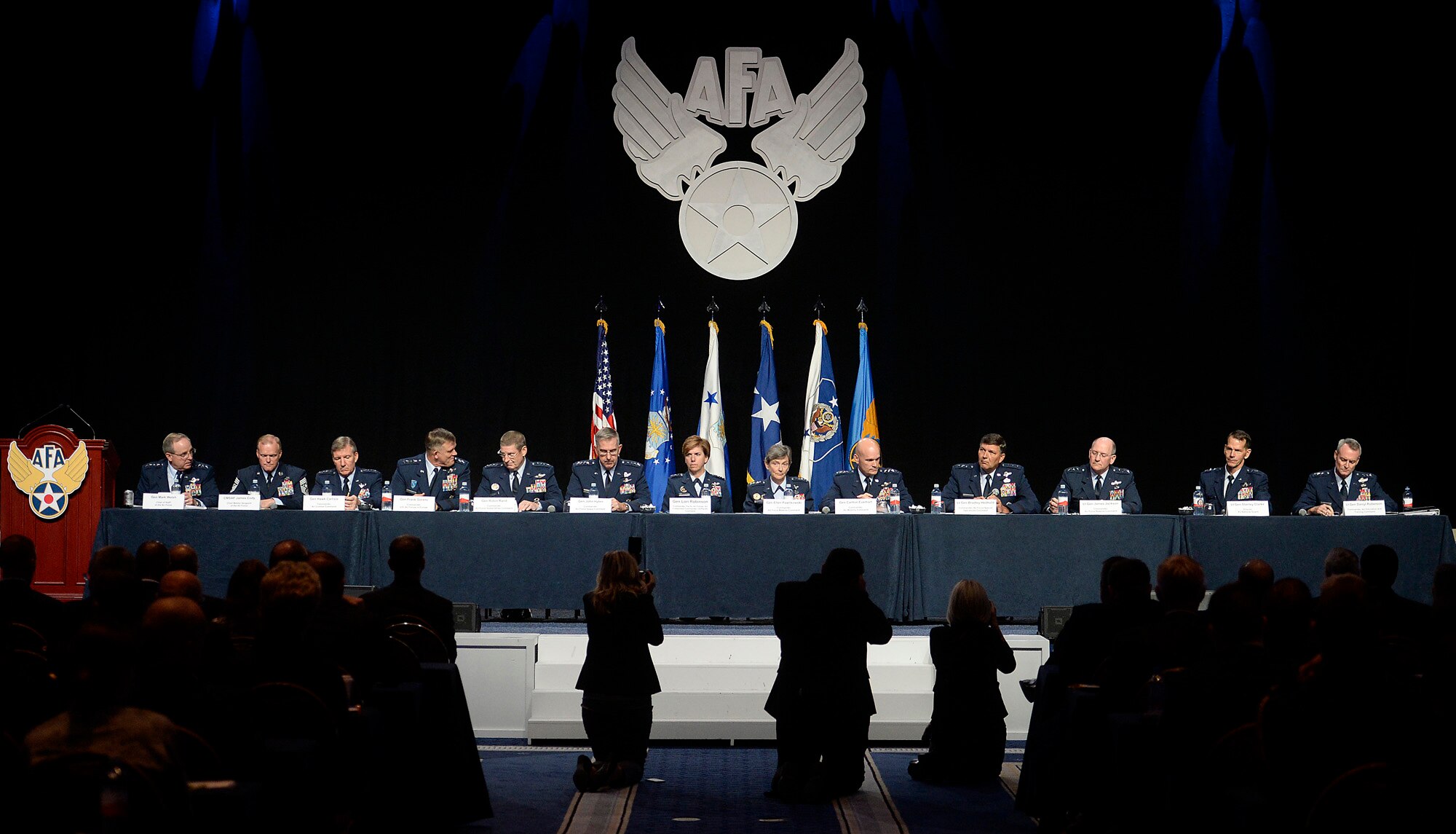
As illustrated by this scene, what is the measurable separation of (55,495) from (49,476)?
14cm

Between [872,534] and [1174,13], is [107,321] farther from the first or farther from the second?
[1174,13]

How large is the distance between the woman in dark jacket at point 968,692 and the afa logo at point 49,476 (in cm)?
614

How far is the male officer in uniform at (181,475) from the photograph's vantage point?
8203mm

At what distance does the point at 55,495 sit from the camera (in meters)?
8.48

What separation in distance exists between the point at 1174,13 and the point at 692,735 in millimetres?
7798

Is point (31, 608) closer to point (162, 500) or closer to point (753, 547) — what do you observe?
point (162, 500)

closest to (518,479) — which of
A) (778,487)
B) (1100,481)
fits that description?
(778,487)

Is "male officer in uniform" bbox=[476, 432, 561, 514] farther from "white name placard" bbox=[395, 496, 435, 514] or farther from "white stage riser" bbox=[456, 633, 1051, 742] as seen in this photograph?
"white stage riser" bbox=[456, 633, 1051, 742]

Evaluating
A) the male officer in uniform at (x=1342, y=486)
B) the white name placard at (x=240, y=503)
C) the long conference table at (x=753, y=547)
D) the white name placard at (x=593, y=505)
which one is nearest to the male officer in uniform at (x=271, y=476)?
the white name placard at (x=240, y=503)

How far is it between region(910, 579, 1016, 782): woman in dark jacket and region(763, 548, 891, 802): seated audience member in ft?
1.02

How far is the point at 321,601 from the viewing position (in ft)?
13.1

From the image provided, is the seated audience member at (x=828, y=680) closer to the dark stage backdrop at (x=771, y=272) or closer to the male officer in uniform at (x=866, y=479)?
the male officer in uniform at (x=866, y=479)

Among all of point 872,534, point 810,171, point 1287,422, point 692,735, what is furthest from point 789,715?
point 1287,422

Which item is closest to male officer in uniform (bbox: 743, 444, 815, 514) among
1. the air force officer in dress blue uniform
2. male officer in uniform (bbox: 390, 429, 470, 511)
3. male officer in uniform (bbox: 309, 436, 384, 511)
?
the air force officer in dress blue uniform
